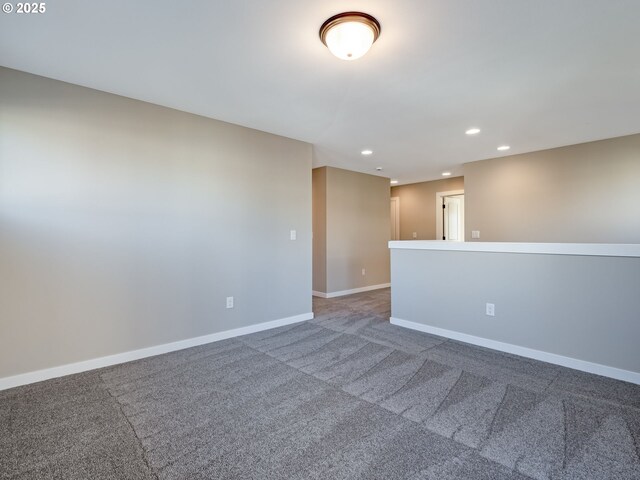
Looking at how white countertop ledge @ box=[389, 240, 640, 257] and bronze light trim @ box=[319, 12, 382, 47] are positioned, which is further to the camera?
white countertop ledge @ box=[389, 240, 640, 257]

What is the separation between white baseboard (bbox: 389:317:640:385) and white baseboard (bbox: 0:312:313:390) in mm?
1909

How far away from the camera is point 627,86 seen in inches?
107

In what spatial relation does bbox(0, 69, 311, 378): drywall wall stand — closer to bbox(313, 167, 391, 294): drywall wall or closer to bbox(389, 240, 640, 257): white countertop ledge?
bbox(313, 167, 391, 294): drywall wall

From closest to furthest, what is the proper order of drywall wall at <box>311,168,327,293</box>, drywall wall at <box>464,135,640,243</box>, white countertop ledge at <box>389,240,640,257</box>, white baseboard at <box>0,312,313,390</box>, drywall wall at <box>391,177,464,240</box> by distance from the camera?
white baseboard at <box>0,312,313,390</box>, white countertop ledge at <box>389,240,640,257</box>, drywall wall at <box>464,135,640,243</box>, drywall wall at <box>311,168,327,293</box>, drywall wall at <box>391,177,464,240</box>

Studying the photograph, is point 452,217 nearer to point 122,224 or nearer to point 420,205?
point 420,205

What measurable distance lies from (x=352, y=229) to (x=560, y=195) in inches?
133

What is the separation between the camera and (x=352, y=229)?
6.25 meters

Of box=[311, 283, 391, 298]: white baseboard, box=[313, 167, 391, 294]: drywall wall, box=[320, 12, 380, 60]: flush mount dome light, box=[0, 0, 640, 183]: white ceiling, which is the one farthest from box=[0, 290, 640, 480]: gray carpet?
box=[313, 167, 391, 294]: drywall wall

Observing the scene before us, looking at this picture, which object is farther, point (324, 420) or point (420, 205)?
point (420, 205)

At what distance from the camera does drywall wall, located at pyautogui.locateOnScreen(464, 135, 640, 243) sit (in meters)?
4.05

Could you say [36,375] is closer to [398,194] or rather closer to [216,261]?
[216,261]

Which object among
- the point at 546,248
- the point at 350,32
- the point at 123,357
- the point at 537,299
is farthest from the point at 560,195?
the point at 123,357

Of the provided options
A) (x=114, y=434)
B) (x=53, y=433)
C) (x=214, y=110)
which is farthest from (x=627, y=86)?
(x=53, y=433)

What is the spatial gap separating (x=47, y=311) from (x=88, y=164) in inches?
50.8
